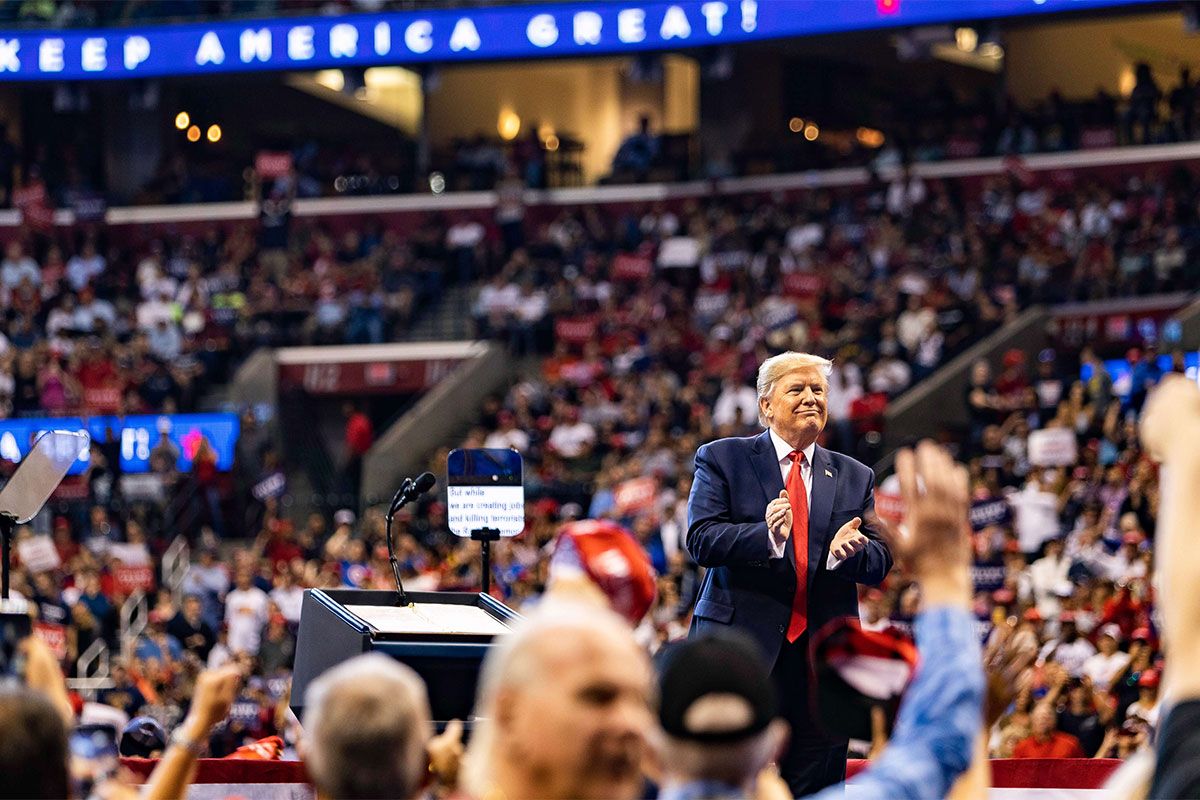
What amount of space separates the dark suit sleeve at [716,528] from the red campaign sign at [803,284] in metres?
16.3

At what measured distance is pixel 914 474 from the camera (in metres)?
2.96

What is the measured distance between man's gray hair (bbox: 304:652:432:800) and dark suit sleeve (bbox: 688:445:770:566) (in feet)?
10.3

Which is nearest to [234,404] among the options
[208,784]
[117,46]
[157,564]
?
[157,564]

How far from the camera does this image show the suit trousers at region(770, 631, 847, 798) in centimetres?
589

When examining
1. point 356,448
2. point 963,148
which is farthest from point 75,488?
point 963,148

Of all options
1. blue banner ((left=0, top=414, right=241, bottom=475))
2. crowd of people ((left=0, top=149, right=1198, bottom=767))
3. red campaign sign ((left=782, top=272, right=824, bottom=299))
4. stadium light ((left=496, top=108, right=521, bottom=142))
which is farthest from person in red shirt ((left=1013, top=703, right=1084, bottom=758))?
stadium light ((left=496, top=108, right=521, bottom=142))

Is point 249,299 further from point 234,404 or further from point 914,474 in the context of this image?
point 914,474

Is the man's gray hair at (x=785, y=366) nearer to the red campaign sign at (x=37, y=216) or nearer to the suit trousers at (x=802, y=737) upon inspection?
the suit trousers at (x=802, y=737)

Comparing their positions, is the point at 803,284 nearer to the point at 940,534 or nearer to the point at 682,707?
the point at 940,534

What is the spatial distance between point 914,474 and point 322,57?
2448cm

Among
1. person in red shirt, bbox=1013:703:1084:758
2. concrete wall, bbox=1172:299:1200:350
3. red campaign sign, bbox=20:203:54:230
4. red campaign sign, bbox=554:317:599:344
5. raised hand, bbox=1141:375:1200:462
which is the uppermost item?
red campaign sign, bbox=20:203:54:230

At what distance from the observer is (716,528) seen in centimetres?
599

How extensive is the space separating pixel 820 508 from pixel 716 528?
403 millimetres

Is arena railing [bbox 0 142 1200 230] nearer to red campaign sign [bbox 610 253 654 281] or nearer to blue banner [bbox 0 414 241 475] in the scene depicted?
red campaign sign [bbox 610 253 654 281]
